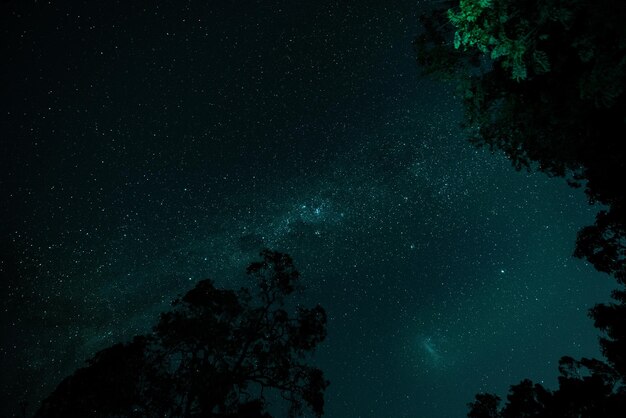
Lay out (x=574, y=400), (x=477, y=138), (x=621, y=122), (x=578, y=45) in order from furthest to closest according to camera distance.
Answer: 1. (x=574, y=400)
2. (x=477, y=138)
3. (x=621, y=122)
4. (x=578, y=45)

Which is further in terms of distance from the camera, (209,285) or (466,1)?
(209,285)

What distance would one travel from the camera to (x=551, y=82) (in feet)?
21.2

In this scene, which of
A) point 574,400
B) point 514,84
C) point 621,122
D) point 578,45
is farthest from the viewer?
point 574,400

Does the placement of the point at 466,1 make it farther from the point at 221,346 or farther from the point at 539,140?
the point at 221,346

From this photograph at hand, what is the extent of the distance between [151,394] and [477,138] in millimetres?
12312

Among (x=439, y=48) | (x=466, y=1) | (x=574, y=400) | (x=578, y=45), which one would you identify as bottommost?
(x=574, y=400)

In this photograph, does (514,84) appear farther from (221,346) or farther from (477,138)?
(221,346)

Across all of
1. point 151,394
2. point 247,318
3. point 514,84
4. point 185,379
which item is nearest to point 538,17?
point 514,84

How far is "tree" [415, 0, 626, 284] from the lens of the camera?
5.06 m

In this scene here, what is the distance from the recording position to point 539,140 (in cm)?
739

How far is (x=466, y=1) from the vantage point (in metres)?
6.15

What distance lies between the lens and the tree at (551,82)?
5.06 meters

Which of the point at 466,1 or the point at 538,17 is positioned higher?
the point at 466,1

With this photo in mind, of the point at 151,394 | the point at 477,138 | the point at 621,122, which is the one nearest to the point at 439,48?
the point at 477,138
